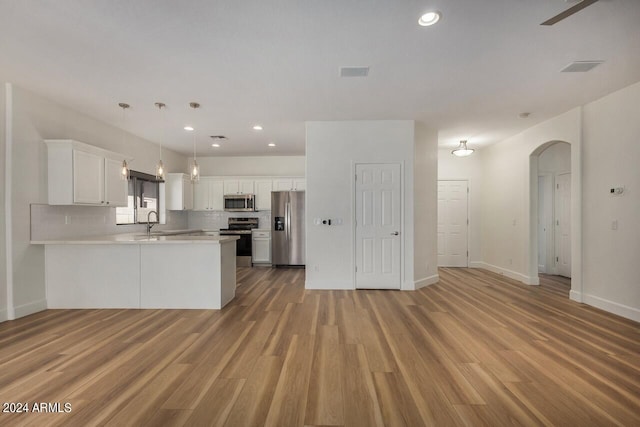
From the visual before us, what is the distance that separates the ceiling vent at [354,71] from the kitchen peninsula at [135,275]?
103 inches

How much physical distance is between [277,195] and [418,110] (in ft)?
12.7

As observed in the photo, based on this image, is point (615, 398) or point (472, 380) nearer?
point (615, 398)

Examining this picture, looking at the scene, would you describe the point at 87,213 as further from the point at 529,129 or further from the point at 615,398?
the point at 529,129

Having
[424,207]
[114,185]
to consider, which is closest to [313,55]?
[424,207]

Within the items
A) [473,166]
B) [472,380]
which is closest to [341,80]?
[472,380]

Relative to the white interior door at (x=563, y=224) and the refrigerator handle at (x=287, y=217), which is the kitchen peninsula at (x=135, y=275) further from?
the white interior door at (x=563, y=224)

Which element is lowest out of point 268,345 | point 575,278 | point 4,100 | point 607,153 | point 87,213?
point 268,345

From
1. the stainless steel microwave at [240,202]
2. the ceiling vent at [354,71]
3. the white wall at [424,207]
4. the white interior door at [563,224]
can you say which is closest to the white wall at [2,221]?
the ceiling vent at [354,71]

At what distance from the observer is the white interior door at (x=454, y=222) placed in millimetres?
7234

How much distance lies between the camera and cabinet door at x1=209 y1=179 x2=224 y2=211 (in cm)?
775

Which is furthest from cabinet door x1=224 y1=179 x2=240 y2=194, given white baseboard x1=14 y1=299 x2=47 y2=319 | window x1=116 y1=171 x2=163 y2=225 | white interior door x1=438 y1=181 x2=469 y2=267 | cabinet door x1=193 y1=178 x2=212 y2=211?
white interior door x1=438 y1=181 x2=469 y2=267

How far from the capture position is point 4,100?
143 inches

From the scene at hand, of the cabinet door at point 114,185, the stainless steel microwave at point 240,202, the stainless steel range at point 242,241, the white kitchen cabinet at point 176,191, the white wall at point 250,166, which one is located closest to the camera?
the cabinet door at point 114,185

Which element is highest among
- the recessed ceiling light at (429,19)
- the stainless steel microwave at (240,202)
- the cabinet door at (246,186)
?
the recessed ceiling light at (429,19)
